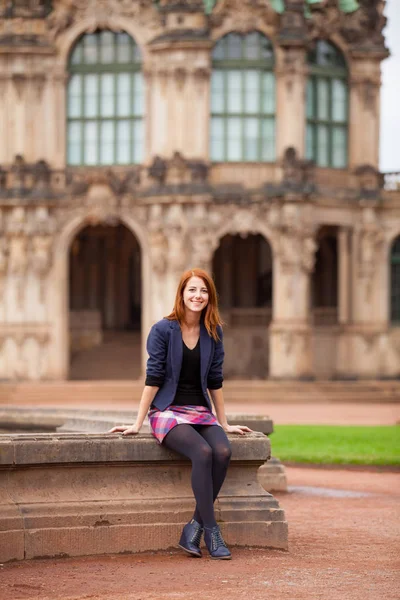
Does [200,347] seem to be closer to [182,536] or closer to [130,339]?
[182,536]

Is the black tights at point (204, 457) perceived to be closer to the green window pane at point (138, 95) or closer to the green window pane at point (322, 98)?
the green window pane at point (138, 95)

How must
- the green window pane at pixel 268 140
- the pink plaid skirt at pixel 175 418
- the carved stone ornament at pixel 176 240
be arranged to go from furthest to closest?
the green window pane at pixel 268 140
the carved stone ornament at pixel 176 240
the pink plaid skirt at pixel 175 418

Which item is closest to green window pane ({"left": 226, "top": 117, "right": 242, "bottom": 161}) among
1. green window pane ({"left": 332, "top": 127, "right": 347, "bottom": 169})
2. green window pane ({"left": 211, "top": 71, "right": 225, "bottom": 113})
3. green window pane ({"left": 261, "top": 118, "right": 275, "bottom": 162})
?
green window pane ({"left": 211, "top": 71, "right": 225, "bottom": 113})

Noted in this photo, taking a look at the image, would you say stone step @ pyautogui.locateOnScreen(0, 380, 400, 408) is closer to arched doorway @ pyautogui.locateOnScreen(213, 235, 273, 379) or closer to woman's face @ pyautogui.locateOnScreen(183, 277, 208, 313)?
arched doorway @ pyautogui.locateOnScreen(213, 235, 273, 379)

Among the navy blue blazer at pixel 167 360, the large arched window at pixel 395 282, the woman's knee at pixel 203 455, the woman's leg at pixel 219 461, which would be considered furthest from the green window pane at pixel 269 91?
the woman's knee at pixel 203 455

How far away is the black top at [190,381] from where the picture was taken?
11.7 metres

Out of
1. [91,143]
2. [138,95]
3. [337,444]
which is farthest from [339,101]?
[337,444]

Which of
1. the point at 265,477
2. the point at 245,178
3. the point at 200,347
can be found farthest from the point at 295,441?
the point at 245,178

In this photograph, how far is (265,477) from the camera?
17141 mm

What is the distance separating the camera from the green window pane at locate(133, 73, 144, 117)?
4616 centimetres

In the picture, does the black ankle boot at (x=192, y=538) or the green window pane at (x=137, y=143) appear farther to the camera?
the green window pane at (x=137, y=143)

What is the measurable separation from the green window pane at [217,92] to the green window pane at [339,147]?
13.5 ft

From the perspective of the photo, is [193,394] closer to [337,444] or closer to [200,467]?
[200,467]

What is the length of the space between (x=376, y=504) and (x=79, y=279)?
37152 mm
